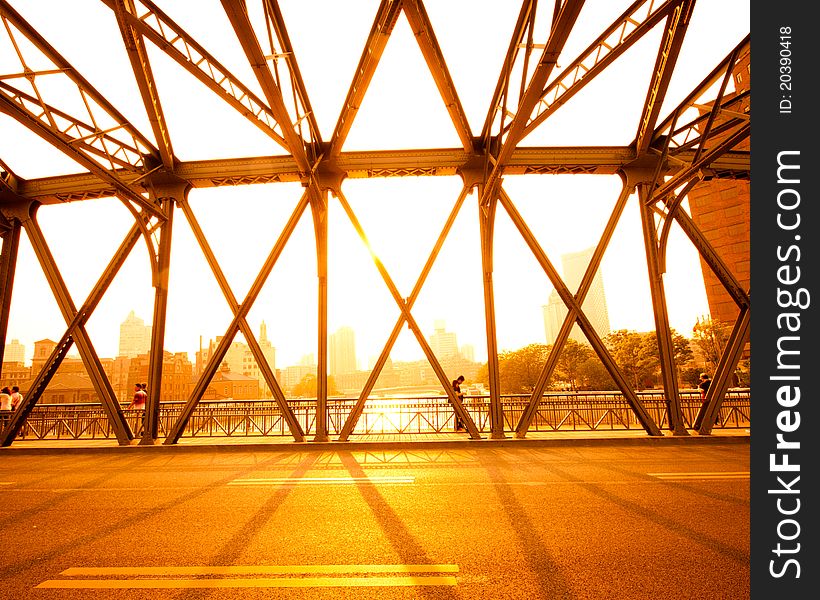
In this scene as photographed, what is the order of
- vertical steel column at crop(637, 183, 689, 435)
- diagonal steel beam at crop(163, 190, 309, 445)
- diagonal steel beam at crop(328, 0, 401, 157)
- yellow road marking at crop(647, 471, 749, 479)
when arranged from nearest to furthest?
yellow road marking at crop(647, 471, 749, 479)
diagonal steel beam at crop(328, 0, 401, 157)
vertical steel column at crop(637, 183, 689, 435)
diagonal steel beam at crop(163, 190, 309, 445)

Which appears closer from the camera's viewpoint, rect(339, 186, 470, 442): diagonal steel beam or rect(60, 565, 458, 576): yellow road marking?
rect(60, 565, 458, 576): yellow road marking

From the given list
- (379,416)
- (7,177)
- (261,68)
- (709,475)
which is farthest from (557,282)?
(7,177)

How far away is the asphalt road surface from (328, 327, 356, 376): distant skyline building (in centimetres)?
11197

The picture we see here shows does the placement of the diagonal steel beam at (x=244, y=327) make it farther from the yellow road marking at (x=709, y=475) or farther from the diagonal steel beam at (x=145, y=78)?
the yellow road marking at (x=709, y=475)

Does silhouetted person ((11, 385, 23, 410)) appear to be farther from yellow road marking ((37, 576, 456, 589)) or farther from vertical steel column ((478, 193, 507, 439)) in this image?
vertical steel column ((478, 193, 507, 439))

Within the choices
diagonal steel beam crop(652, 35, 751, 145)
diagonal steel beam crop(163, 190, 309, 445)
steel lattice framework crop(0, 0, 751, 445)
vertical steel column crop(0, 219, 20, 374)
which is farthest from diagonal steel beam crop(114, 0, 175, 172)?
diagonal steel beam crop(652, 35, 751, 145)

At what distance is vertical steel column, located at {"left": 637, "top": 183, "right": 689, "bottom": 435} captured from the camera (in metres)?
10.7

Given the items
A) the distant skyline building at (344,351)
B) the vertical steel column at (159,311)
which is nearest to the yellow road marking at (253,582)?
the vertical steel column at (159,311)

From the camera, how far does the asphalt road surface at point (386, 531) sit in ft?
10.8

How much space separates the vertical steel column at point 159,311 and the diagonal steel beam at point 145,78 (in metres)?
0.93

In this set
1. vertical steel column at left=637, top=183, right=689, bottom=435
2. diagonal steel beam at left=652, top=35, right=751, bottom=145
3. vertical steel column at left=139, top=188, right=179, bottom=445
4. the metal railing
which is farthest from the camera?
the metal railing
